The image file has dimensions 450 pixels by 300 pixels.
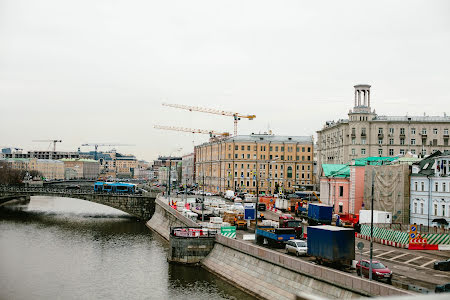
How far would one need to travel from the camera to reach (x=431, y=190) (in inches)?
2367

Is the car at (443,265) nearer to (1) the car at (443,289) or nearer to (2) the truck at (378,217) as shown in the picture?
(1) the car at (443,289)

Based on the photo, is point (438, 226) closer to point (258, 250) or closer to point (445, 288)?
point (258, 250)

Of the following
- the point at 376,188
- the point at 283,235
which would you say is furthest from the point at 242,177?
the point at 283,235

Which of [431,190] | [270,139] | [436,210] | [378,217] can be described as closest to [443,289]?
[436,210]

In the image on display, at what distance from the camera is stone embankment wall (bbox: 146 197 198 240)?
7053 centimetres

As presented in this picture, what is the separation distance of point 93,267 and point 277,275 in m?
24.6

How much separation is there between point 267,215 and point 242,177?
6440cm

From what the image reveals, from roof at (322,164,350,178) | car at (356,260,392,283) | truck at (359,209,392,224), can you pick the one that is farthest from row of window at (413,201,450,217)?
car at (356,260,392,283)

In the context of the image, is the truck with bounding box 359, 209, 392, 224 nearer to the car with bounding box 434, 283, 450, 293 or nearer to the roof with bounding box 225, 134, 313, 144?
the car with bounding box 434, 283, 450, 293

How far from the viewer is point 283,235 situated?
47.9 metres

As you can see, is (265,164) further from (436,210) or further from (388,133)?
(436,210)

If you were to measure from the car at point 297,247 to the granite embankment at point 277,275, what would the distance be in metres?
2.87

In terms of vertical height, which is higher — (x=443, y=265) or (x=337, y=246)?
(x=337, y=246)

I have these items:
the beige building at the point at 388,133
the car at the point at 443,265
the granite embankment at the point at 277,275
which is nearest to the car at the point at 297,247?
the granite embankment at the point at 277,275
